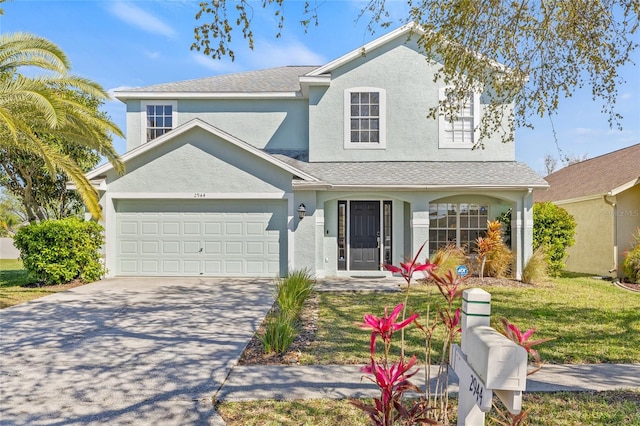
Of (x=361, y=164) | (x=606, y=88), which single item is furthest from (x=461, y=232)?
(x=606, y=88)

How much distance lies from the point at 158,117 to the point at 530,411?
49.7ft

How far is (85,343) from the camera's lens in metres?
6.00

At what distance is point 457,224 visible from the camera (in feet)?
44.5

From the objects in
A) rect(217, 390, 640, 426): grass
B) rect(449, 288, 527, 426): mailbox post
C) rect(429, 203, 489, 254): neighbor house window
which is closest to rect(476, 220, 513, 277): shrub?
rect(429, 203, 489, 254): neighbor house window

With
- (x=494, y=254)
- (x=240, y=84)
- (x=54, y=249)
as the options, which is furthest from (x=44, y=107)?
(x=494, y=254)

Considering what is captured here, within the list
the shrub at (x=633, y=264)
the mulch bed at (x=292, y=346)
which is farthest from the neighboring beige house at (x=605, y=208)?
the mulch bed at (x=292, y=346)

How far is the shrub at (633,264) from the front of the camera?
40.4 ft

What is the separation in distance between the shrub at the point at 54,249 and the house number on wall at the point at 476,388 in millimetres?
12261

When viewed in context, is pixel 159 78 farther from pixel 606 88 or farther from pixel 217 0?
pixel 606 88

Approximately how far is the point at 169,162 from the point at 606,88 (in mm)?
11684

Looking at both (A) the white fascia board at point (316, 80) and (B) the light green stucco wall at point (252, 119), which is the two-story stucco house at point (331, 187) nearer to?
(A) the white fascia board at point (316, 80)

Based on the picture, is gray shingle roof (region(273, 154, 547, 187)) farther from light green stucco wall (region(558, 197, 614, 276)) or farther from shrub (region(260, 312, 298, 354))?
shrub (region(260, 312, 298, 354))

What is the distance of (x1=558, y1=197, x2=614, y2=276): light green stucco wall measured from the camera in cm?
1406

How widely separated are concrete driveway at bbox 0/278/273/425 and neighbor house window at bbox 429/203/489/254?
272 inches
